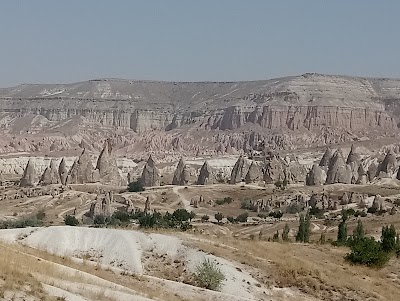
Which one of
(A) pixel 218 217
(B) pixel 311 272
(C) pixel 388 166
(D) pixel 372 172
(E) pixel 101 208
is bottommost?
(A) pixel 218 217

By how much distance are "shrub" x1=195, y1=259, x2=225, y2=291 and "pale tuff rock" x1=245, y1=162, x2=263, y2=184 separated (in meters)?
71.3

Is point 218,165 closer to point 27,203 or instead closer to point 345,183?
point 345,183

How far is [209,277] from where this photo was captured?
19.0 m

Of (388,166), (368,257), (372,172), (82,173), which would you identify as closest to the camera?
(368,257)

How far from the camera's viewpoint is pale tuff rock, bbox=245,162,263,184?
3578 inches

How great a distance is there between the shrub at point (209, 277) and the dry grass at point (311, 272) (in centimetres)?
180

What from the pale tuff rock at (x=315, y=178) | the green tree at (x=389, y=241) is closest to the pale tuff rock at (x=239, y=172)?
the pale tuff rock at (x=315, y=178)

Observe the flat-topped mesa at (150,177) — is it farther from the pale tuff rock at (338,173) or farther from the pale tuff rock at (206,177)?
the pale tuff rock at (338,173)

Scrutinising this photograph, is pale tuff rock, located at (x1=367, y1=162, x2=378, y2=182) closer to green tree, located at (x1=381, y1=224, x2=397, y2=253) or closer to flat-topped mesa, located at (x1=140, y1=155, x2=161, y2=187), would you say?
flat-topped mesa, located at (x1=140, y1=155, x2=161, y2=187)

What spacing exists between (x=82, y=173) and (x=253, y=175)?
72.2ft

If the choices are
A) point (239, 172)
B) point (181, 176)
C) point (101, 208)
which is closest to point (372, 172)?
point (239, 172)

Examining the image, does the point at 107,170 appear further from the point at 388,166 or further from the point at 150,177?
the point at 388,166

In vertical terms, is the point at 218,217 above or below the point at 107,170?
below

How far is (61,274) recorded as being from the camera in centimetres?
1483
